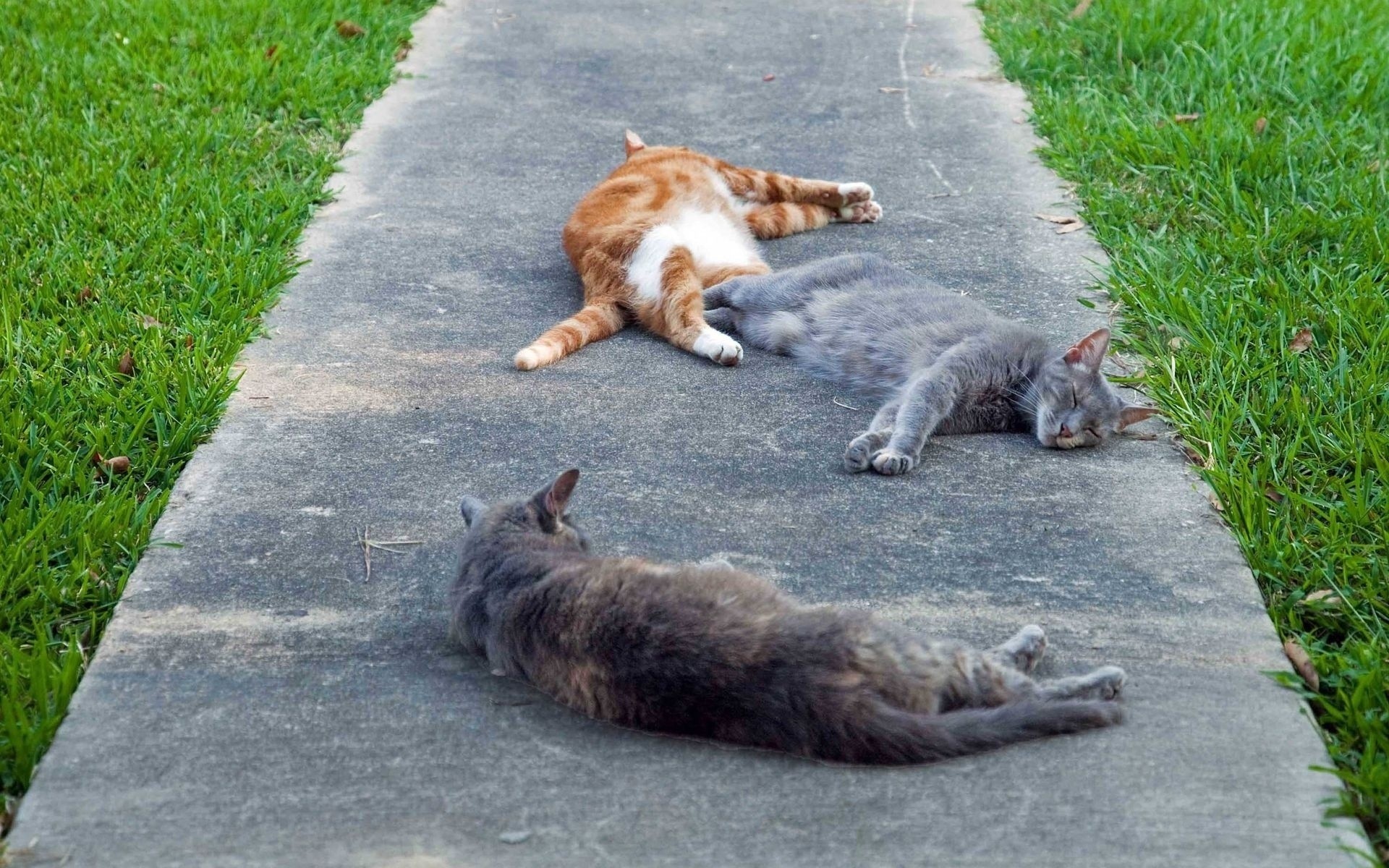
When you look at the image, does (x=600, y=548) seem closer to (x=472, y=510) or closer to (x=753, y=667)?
(x=472, y=510)

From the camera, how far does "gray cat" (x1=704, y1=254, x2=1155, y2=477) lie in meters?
4.04

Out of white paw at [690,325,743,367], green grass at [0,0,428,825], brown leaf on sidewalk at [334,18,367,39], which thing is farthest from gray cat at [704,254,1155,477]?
brown leaf on sidewalk at [334,18,367,39]

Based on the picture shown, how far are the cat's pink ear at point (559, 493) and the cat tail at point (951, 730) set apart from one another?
0.94 m

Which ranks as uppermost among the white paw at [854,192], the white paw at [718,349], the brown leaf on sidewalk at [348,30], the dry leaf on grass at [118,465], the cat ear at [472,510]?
the brown leaf on sidewalk at [348,30]

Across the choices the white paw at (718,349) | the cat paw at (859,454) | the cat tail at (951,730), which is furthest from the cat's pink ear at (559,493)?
the white paw at (718,349)

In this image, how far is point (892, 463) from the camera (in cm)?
391

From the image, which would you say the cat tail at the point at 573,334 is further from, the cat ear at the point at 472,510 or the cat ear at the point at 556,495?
the cat ear at the point at 556,495

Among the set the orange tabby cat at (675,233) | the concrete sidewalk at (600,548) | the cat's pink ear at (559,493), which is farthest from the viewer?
the orange tabby cat at (675,233)

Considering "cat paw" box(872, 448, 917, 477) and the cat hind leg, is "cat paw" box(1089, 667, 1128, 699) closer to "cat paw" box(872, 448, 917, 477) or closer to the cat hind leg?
"cat paw" box(872, 448, 917, 477)

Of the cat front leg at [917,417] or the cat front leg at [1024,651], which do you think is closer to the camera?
the cat front leg at [1024,651]

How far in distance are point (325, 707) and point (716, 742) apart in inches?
35.7

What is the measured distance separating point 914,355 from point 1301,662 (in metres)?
1.81

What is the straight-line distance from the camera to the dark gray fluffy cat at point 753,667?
2.63 meters

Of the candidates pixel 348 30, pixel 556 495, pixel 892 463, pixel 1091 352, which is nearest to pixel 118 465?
pixel 556 495
